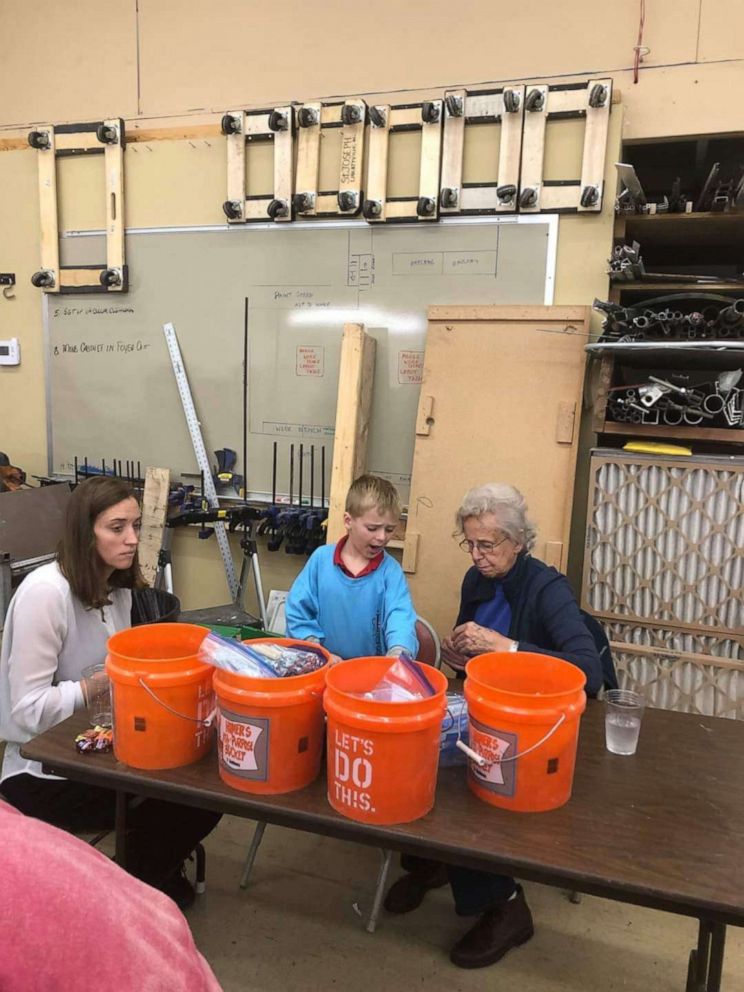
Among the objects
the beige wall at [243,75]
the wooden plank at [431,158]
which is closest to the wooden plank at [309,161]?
the beige wall at [243,75]

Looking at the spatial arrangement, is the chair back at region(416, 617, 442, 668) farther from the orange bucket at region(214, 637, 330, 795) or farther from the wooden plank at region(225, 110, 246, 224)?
the wooden plank at region(225, 110, 246, 224)

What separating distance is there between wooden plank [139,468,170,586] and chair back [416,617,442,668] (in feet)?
5.71

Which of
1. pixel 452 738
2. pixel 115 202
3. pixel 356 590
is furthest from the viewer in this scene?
pixel 115 202

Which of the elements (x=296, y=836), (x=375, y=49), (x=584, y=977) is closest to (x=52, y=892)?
(x=584, y=977)

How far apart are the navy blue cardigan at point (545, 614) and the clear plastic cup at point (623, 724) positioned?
0.67 ft

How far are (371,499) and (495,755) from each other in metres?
0.89

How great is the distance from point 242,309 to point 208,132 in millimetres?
864

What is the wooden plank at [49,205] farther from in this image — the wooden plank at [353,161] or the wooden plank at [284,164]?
the wooden plank at [353,161]

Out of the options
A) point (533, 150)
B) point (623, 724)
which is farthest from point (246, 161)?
point (623, 724)

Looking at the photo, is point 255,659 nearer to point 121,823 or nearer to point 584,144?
point 121,823

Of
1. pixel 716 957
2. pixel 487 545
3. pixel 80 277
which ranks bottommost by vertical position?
pixel 716 957

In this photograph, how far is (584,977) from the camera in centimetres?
169

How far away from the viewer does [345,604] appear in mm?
1954

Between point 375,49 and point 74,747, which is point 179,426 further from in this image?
point 74,747
